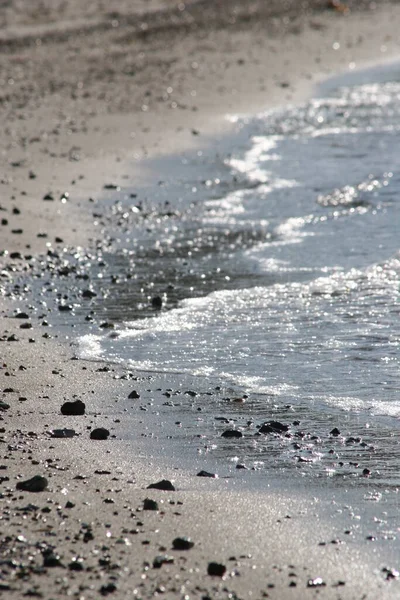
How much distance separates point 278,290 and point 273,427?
10.1ft

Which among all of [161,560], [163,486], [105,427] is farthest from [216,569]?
[105,427]

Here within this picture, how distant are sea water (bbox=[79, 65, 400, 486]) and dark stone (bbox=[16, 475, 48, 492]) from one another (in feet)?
3.31

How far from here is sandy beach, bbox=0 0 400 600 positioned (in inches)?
178

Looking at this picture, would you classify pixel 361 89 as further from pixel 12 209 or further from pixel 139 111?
pixel 12 209

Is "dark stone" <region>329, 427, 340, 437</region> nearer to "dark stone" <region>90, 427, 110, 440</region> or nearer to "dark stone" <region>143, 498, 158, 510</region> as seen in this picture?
"dark stone" <region>90, 427, 110, 440</region>

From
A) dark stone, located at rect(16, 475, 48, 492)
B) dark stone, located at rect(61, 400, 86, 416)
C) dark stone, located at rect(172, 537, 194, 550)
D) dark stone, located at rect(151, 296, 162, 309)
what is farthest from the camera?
dark stone, located at rect(151, 296, 162, 309)

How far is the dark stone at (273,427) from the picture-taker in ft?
20.2

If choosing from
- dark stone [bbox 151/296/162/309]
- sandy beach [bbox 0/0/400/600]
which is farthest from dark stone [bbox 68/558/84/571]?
dark stone [bbox 151/296/162/309]

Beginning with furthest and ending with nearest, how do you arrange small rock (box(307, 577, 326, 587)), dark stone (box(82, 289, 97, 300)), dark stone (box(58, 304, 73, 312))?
dark stone (box(82, 289, 97, 300)) → dark stone (box(58, 304, 73, 312)) → small rock (box(307, 577, 326, 587))

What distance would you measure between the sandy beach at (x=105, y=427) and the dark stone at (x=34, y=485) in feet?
0.04

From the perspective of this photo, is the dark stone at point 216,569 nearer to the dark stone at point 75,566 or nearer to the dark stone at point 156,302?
the dark stone at point 75,566

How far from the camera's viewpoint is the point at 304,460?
577 centimetres

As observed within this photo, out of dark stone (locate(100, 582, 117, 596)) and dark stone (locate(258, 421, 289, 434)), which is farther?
dark stone (locate(258, 421, 289, 434))

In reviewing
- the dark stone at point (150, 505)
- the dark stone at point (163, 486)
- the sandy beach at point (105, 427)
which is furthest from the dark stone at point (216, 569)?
the dark stone at point (163, 486)
